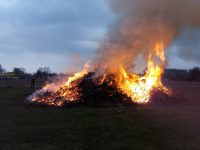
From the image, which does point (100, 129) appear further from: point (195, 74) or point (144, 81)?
point (195, 74)

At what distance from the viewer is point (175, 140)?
1212 cm

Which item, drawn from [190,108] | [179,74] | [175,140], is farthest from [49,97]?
[179,74]

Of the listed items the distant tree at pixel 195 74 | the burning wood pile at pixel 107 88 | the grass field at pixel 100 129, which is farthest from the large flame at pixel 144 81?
the distant tree at pixel 195 74

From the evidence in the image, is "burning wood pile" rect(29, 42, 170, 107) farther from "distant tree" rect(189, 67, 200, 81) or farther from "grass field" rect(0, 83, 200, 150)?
"distant tree" rect(189, 67, 200, 81)

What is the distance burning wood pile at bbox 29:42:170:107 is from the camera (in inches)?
848

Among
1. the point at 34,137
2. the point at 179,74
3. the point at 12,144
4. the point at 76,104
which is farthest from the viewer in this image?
the point at 179,74

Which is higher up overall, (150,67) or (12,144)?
(150,67)

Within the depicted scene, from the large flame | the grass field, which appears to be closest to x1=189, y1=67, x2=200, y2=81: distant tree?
the large flame

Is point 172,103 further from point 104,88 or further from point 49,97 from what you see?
point 49,97

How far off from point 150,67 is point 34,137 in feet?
39.7

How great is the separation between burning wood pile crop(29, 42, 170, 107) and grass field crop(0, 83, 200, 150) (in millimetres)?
2202

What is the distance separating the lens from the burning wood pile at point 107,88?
21.5m

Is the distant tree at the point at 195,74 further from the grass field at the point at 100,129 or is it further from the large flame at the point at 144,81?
the grass field at the point at 100,129

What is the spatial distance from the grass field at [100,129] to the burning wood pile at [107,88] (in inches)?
86.7
